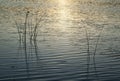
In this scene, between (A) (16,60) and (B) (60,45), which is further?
(B) (60,45)

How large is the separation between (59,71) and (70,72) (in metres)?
0.34

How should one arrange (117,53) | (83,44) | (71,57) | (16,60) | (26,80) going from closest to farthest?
(26,80) < (16,60) < (71,57) < (117,53) < (83,44)

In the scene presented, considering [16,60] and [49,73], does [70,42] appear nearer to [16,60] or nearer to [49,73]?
[16,60]

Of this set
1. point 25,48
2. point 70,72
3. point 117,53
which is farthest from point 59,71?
point 117,53

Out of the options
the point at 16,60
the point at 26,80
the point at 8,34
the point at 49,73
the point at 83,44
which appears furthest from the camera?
the point at 8,34

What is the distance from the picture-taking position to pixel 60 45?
47.3 feet

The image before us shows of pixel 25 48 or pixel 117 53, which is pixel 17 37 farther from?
pixel 117 53

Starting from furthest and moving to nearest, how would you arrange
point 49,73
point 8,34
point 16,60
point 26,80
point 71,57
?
point 8,34, point 71,57, point 16,60, point 49,73, point 26,80

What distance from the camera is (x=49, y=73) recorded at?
10.1 m

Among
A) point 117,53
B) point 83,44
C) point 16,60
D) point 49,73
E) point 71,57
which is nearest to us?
point 49,73

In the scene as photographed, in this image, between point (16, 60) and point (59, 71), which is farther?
point (16, 60)

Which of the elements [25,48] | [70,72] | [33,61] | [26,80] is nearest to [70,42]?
[25,48]

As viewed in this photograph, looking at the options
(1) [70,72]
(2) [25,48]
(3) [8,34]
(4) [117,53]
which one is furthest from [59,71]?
(3) [8,34]

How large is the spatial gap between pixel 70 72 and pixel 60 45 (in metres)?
4.18
